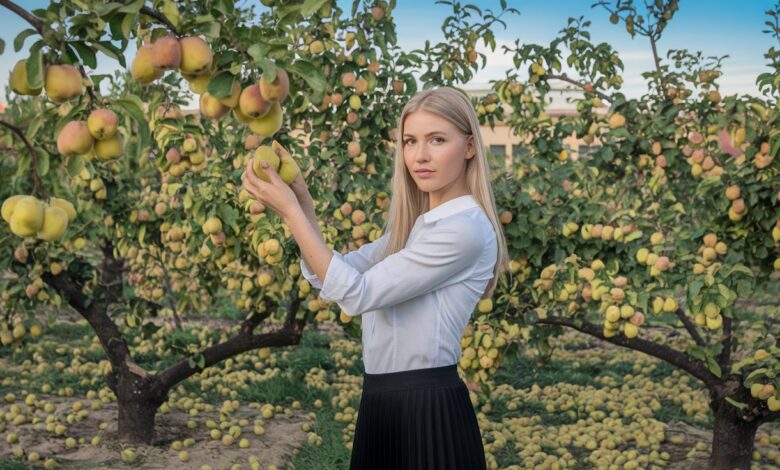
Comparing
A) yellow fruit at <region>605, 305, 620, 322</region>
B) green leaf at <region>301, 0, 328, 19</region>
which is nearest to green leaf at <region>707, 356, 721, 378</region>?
yellow fruit at <region>605, 305, 620, 322</region>

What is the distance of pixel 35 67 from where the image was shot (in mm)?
1438

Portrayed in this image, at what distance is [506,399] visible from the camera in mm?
5793

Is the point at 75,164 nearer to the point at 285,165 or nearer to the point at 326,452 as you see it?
the point at 285,165

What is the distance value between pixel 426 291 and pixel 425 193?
1.47ft

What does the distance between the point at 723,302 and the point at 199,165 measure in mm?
2410

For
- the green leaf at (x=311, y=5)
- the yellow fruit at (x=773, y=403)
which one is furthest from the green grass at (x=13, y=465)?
the yellow fruit at (x=773, y=403)

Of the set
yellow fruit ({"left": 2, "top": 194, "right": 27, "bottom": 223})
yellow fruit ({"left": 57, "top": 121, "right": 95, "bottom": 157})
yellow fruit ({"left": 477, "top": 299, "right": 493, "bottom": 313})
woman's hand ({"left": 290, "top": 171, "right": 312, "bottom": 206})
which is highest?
yellow fruit ({"left": 57, "top": 121, "right": 95, "bottom": 157})

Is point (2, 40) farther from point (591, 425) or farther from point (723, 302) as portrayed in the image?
point (591, 425)

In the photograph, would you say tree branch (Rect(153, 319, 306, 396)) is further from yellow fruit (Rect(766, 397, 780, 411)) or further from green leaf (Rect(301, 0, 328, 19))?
green leaf (Rect(301, 0, 328, 19))

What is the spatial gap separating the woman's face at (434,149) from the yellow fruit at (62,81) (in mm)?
922

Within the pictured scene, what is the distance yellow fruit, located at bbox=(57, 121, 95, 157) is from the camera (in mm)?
1505

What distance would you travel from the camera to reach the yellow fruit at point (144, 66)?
1449 millimetres

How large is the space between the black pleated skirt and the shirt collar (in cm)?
41

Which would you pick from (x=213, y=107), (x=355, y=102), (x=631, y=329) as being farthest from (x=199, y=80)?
(x=631, y=329)
